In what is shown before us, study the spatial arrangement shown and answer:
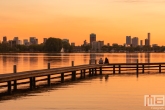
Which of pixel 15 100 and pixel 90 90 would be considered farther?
pixel 90 90

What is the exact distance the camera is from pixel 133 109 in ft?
57.7

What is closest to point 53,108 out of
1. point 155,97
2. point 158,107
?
point 158,107

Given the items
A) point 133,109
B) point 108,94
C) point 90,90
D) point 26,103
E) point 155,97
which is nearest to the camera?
point 133,109

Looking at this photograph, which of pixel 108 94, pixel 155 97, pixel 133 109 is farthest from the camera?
pixel 108 94

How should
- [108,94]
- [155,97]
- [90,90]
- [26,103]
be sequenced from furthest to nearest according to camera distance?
[90,90] < [108,94] < [155,97] < [26,103]

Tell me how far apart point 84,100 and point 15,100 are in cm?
385

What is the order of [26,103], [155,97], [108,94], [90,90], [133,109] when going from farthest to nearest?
[90,90], [108,94], [155,97], [26,103], [133,109]

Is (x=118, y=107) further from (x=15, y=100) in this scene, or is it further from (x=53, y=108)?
(x=15, y=100)

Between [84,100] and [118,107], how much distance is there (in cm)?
273

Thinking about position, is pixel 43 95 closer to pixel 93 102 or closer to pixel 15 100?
pixel 15 100

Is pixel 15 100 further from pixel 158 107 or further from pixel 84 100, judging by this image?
pixel 158 107

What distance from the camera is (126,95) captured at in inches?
874

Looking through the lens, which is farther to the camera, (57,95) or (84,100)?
(57,95)

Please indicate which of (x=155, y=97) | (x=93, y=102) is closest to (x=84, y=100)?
(x=93, y=102)
